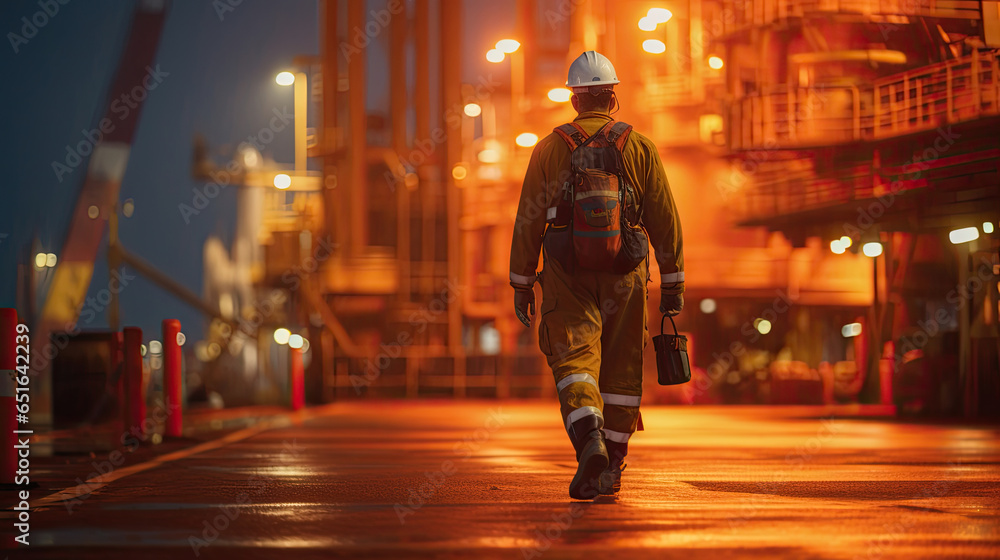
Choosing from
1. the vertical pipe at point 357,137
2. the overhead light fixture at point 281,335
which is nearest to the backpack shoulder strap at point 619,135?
the overhead light fixture at point 281,335

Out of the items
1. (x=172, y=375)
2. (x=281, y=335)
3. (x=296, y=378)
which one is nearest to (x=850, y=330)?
(x=281, y=335)

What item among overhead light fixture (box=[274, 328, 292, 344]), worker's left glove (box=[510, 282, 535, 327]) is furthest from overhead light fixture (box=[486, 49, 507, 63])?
worker's left glove (box=[510, 282, 535, 327])

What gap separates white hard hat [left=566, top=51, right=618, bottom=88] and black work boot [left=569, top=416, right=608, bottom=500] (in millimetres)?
1590

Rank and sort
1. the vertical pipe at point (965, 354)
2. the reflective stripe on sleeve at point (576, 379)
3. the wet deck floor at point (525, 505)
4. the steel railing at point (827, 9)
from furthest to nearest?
the steel railing at point (827, 9) < the vertical pipe at point (965, 354) < the reflective stripe on sleeve at point (576, 379) < the wet deck floor at point (525, 505)

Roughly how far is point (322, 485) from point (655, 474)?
6.06 feet

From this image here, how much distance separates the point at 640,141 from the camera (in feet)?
20.1

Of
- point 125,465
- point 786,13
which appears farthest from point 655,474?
point 786,13

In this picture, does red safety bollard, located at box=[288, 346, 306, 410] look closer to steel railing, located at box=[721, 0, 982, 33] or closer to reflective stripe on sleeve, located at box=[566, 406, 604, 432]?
steel railing, located at box=[721, 0, 982, 33]

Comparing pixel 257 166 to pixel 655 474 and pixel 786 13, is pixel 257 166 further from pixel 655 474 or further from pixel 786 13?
pixel 655 474

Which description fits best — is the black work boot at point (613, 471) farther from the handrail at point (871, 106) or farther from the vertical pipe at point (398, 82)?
→ the vertical pipe at point (398, 82)

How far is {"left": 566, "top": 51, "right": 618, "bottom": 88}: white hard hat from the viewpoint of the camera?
6.17 metres

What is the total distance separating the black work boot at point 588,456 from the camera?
550cm

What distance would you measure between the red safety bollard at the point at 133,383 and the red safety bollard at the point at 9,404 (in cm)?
419

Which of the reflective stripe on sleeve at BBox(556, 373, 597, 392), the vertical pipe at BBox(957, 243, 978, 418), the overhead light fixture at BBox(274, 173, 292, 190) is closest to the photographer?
the reflective stripe on sleeve at BBox(556, 373, 597, 392)
